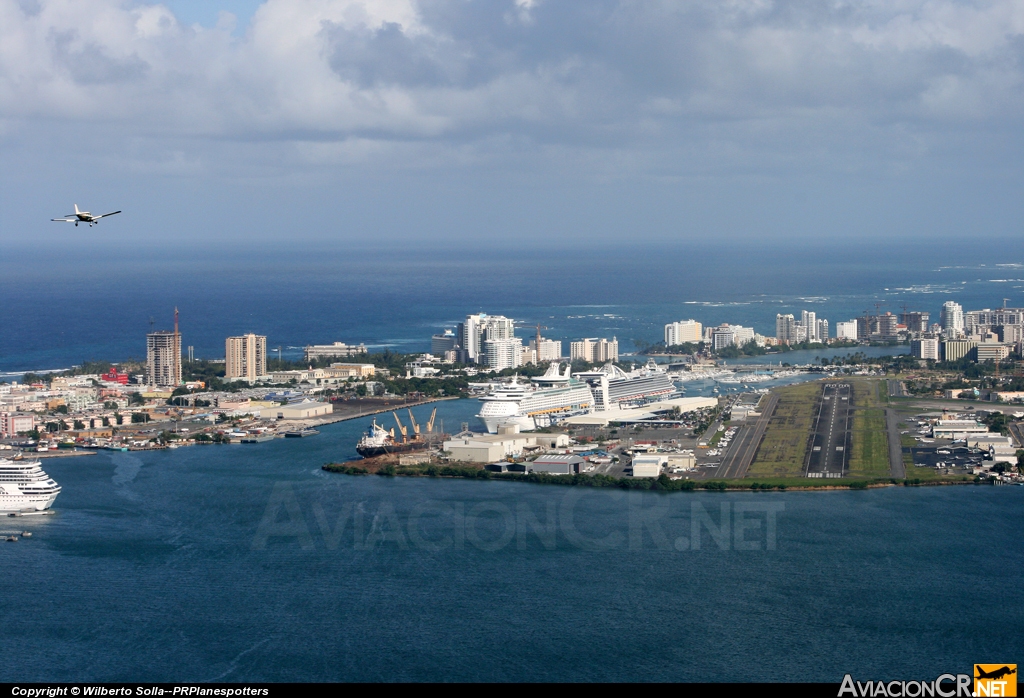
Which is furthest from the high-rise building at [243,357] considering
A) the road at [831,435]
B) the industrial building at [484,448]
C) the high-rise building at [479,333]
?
the road at [831,435]

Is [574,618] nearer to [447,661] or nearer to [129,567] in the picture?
[447,661]

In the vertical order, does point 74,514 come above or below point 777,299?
below

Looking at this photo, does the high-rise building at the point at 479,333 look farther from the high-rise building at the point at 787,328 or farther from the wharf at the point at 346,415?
the high-rise building at the point at 787,328

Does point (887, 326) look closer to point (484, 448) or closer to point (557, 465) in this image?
point (484, 448)

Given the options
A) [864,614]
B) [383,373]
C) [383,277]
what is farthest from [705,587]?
[383,277]

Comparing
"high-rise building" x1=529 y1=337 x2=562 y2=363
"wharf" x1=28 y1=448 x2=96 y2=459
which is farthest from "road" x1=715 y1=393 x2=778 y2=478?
"wharf" x1=28 y1=448 x2=96 y2=459

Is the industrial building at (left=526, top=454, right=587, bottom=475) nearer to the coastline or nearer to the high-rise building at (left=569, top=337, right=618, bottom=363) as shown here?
the coastline
